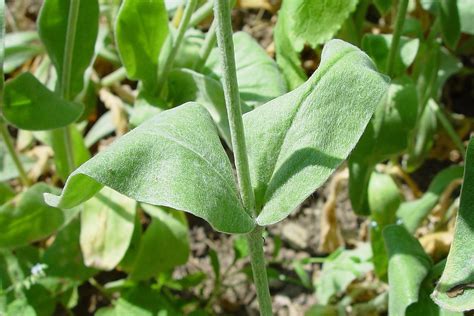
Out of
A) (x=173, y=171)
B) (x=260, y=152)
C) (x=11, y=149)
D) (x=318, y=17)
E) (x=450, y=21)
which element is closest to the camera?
(x=173, y=171)

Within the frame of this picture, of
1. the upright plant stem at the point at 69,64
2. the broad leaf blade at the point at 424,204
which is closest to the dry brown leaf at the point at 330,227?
the broad leaf blade at the point at 424,204

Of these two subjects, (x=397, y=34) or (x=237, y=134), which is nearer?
(x=237, y=134)

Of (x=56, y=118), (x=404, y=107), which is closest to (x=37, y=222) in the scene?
(x=56, y=118)

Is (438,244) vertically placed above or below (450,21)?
below

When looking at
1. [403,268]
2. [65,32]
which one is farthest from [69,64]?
[403,268]

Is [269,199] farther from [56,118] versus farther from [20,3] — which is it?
[20,3]

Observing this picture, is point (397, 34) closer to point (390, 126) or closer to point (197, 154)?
point (390, 126)

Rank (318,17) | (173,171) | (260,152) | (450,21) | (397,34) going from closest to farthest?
(173,171) < (260,152) < (318,17) < (397,34) < (450,21)
